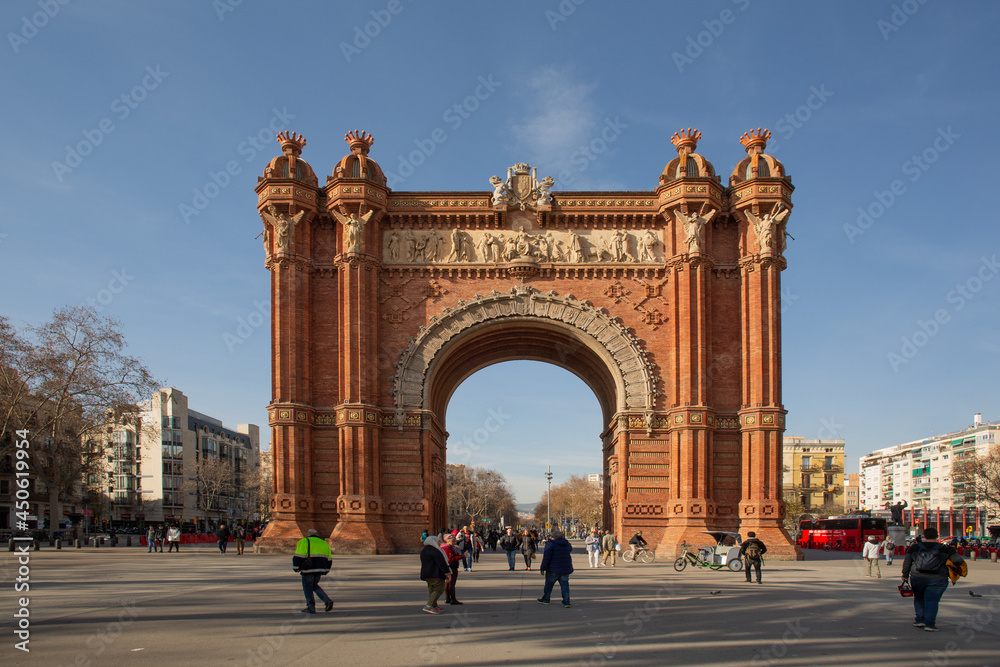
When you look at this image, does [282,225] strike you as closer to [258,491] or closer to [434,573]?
[434,573]

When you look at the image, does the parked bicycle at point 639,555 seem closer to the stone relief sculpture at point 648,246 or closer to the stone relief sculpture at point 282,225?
the stone relief sculpture at point 648,246

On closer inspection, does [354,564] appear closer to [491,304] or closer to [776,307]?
[491,304]

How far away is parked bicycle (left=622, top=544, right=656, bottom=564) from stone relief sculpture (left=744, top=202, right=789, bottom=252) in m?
12.2

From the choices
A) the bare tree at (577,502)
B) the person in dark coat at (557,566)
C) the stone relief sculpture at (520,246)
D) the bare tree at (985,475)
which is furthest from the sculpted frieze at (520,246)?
the bare tree at (577,502)

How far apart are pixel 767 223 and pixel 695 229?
108 inches

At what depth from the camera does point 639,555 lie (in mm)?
30828

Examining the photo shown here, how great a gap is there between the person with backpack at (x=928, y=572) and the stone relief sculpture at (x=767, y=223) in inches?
853

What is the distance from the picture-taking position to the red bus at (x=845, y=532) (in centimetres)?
5462

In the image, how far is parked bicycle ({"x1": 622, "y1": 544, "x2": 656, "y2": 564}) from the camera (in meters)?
30.5

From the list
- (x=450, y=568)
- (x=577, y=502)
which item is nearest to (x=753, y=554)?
(x=450, y=568)

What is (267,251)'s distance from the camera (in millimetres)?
33688

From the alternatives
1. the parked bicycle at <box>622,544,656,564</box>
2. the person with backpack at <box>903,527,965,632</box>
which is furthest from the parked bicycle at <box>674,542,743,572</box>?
the person with backpack at <box>903,527,965,632</box>

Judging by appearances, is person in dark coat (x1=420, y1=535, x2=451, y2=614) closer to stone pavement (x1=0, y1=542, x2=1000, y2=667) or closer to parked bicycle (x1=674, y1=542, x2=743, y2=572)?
stone pavement (x1=0, y1=542, x2=1000, y2=667)

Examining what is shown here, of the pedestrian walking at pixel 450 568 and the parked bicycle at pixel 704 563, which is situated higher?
the pedestrian walking at pixel 450 568
